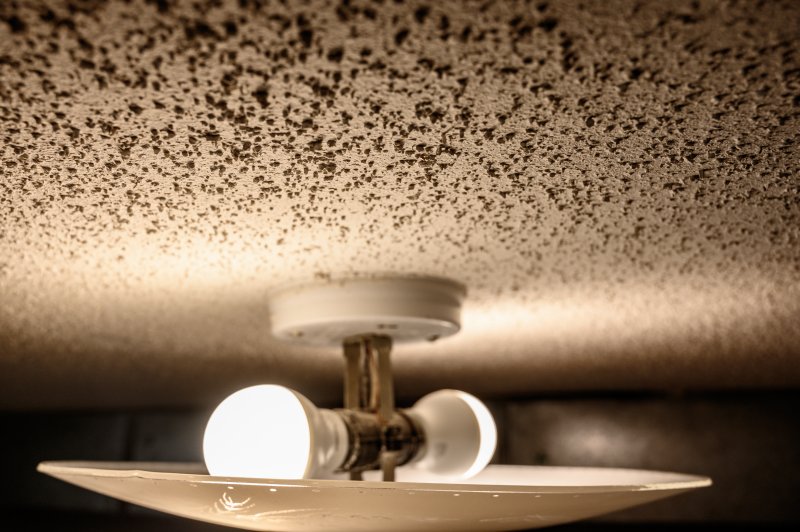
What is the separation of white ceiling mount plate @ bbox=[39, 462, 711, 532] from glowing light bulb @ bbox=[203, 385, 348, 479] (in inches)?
1.6

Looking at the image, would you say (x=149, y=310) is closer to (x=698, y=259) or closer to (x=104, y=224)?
(x=104, y=224)

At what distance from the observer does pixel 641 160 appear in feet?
1.64

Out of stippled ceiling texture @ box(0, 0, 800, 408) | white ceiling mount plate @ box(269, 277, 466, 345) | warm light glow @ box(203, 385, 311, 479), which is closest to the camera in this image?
stippled ceiling texture @ box(0, 0, 800, 408)

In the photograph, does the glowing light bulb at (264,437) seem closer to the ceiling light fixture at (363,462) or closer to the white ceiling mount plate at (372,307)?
the ceiling light fixture at (363,462)

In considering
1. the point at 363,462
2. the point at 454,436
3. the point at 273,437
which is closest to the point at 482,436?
the point at 454,436

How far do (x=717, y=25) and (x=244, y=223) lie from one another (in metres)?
0.41

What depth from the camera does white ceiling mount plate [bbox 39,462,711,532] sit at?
18.6 inches

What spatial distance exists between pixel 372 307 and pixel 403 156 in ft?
1.14

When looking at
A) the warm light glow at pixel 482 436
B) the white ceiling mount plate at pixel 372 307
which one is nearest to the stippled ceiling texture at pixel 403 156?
the white ceiling mount plate at pixel 372 307

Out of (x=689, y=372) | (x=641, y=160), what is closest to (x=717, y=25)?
(x=641, y=160)

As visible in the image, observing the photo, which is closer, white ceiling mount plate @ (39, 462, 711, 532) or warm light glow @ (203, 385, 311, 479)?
white ceiling mount plate @ (39, 462, 711, 532)

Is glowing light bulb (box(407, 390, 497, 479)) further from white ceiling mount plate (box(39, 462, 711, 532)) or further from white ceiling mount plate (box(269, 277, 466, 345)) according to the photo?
white ceiling mount plate (box(39, 462, 711, 532))

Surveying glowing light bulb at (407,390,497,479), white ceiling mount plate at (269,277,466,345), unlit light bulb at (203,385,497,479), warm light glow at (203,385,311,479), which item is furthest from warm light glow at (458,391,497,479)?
warm light glow at (203,385,311,479)

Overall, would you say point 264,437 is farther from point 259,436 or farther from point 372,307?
point 372,307
